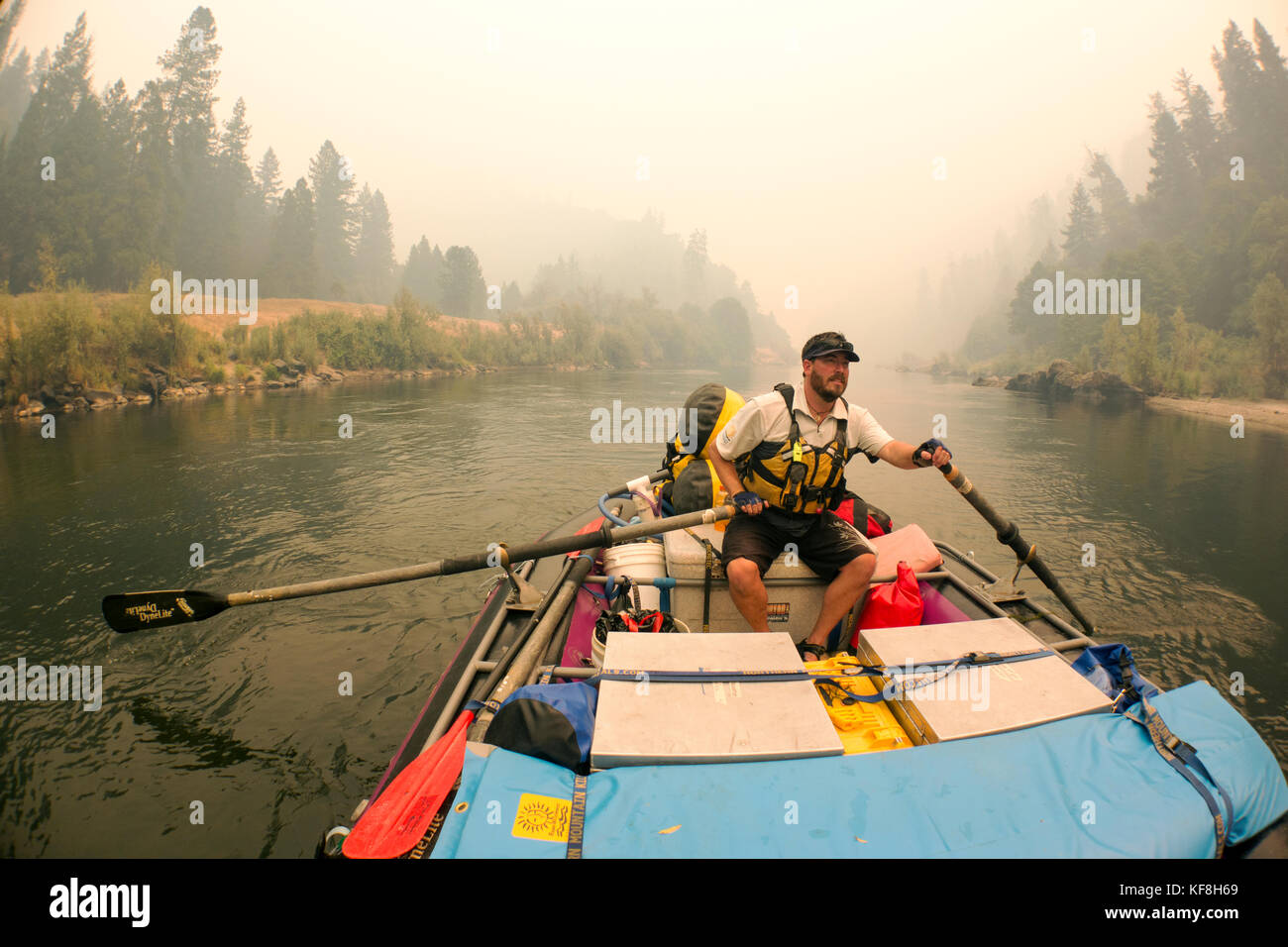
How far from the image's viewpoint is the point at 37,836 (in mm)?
3777

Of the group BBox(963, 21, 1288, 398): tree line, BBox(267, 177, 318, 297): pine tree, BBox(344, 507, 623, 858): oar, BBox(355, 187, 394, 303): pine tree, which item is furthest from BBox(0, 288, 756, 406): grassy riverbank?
BBox(963, 21, 1288, 398): tree line

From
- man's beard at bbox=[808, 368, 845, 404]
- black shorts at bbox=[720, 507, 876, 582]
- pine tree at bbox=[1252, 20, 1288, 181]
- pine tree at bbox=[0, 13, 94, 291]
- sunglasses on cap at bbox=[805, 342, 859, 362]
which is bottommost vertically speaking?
black shorts at bbox=[720, 507, 876, 582]

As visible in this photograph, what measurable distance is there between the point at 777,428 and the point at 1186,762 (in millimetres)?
2658

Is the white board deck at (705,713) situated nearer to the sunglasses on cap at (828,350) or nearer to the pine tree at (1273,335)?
the sunglasses on cap at (828,350)

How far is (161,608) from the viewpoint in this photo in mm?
4777

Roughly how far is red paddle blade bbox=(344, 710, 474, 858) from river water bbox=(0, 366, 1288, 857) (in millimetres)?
1782

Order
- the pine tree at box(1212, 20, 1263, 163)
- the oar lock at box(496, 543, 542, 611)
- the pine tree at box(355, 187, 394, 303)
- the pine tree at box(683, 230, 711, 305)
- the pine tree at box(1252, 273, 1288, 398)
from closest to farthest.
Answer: the oar lock at box(496, 543, 542, 611) → the pine tree at box(1252, 273, 1288, 398) → the pine tree at box(1212, 20, 1263, 163) → the pine tree at box(355, 187, 394, 303) → the pine tree at box(683, 230, 711, 305)

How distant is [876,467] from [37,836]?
14909 mm

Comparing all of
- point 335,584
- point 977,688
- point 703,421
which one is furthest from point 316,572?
point 977,688

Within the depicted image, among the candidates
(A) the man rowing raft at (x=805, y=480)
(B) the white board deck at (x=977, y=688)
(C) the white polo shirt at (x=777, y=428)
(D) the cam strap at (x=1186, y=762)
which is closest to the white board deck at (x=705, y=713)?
(B) the white board deck at (x=977, y=688)

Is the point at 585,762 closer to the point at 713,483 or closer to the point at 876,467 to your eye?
the point at 713,483

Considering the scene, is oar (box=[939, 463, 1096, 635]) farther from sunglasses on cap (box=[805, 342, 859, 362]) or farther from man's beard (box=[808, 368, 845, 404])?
sunglasses on cap (box=[805, 342, 859, 362])

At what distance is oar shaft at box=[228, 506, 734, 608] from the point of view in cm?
443

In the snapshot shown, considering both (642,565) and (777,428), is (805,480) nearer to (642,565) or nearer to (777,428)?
(777,428)
